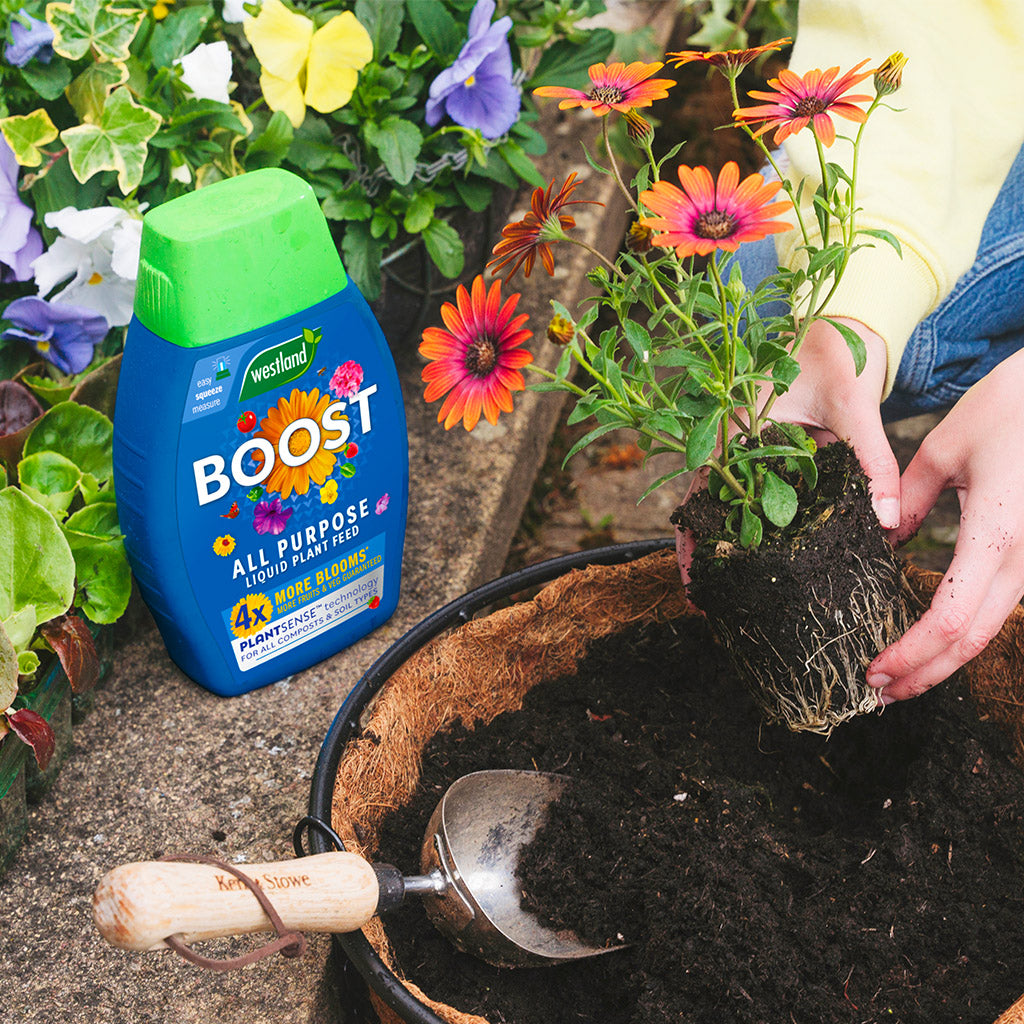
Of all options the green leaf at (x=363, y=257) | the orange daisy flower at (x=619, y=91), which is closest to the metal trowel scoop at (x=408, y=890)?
the orange daisy flower at (x=619, y=91)

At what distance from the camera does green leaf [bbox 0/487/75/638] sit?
1.06 metres

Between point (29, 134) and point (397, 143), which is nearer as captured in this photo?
point (29, 134)

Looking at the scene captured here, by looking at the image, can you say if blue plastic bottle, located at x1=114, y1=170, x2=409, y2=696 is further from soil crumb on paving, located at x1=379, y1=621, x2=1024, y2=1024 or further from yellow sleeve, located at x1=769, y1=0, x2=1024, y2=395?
yellow sleeve, located at x1=769, y1=0, x2=1024, y2=395

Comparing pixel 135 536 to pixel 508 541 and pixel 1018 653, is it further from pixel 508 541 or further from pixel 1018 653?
pixel 1018 653

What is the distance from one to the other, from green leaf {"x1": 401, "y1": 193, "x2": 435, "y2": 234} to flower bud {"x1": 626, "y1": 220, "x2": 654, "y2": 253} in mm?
710

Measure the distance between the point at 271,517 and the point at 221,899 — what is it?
554mm

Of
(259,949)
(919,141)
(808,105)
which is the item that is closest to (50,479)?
(259,949)

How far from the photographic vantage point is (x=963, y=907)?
89 cm

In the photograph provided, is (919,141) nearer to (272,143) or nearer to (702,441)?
(702,441)

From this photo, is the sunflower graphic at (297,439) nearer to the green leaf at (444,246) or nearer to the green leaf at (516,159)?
the green leaf at (444,246)

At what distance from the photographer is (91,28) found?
3.94 feet

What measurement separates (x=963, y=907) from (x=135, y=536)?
0.91 meters

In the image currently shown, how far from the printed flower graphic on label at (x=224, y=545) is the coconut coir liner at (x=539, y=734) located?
0.25 m

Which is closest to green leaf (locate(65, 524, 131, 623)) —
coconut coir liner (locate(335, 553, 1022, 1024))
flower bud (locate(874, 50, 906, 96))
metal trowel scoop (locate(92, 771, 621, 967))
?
coconut coir liner (locate(335, 553, 1022, 1024))
